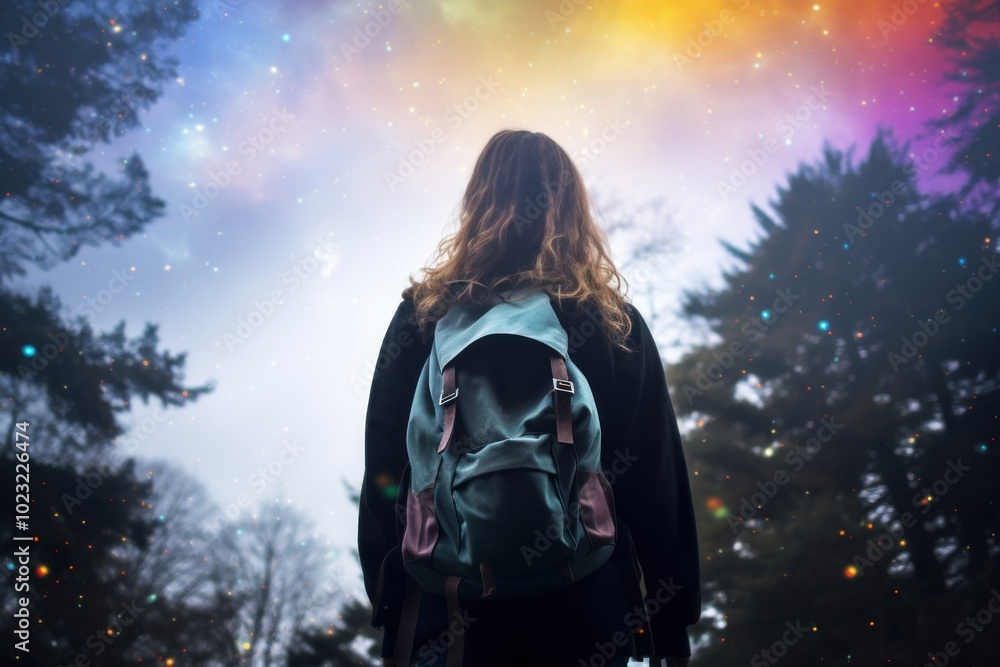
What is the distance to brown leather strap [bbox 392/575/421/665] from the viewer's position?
0.93 m

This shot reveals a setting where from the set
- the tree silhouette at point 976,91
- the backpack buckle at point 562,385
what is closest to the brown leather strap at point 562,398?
the backpack buckle at point 562,385

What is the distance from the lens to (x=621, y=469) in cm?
109

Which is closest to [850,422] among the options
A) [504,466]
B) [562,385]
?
[562,385]

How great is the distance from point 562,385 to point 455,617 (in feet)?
1.14

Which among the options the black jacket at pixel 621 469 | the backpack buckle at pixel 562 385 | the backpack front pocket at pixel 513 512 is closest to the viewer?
the backpack front pocket at pixel 513 512

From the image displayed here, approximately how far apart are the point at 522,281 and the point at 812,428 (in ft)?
24.3

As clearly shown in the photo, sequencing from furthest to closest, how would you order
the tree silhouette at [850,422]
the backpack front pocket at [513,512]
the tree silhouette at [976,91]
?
1. the tree silhouette at [976,91]
2. the tree silhouette at [850,422]
3. the backpack front pocket at [513,512]

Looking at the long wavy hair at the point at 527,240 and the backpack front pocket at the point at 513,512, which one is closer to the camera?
the backpack front pocket at the point at 513,512

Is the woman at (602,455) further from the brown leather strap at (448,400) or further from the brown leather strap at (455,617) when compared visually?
the brown leather strap at (448,400)

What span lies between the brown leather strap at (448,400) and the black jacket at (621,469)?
201mm

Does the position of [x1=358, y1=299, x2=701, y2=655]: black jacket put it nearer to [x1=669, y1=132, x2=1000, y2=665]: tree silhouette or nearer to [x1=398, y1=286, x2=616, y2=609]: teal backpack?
[x1=398, y1=286, x2=616, y2=609]: teal backpack

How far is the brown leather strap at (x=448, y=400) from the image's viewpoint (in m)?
0.90

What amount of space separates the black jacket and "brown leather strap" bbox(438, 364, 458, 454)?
0.66 feet

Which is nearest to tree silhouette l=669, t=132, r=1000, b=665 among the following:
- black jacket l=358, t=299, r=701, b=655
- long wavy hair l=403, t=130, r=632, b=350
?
black jacket l=358, t=299, r=701, b=655
